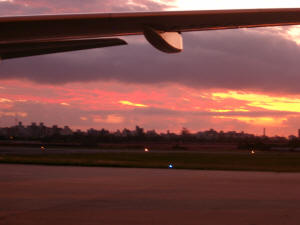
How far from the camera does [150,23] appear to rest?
6.71m

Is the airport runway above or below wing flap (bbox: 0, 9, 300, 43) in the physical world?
below

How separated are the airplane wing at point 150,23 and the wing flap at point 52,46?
296 centimetres

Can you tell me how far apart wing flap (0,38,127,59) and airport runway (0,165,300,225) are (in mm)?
3726

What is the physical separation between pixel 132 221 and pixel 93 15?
3.63m

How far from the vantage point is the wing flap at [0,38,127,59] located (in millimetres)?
11133

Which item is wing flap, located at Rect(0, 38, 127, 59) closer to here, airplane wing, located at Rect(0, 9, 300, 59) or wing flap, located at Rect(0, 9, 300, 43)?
airplane wing, located at Rect(0, 9, 300, 59)

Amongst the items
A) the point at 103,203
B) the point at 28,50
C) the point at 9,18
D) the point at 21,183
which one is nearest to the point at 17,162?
the point at 21,183

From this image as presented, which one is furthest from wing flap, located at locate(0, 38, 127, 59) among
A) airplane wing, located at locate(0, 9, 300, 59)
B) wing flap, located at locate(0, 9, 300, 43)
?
wing flap, located at locate(0, 9, 300, 43)

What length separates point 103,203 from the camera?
9844mm

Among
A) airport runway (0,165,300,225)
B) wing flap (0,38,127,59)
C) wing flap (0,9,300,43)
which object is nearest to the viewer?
wing flap (0,9,300,43)

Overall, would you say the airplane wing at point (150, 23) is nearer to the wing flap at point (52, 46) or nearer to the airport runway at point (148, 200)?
the wing flap at point (52, 46)

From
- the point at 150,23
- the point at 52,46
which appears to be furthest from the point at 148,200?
the point at 150,23

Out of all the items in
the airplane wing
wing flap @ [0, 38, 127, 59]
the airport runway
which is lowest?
the airport runway

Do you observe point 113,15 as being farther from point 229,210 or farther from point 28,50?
point 28,50
